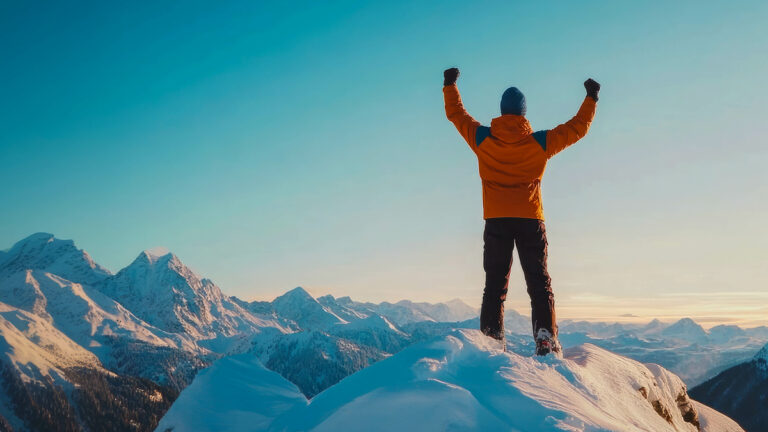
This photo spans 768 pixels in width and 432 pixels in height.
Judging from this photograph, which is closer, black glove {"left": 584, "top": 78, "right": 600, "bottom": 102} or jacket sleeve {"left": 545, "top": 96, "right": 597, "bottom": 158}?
jacket sleeve {"left": 545, "top": 96, "right": 597, "bottom": 158}

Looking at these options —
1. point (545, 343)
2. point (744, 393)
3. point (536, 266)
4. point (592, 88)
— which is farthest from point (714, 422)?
point (744, 393)

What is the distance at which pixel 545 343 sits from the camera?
5809mm

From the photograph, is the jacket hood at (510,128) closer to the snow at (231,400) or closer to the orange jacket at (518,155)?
the orange jacket at (518,155)

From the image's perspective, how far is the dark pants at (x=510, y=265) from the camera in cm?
614

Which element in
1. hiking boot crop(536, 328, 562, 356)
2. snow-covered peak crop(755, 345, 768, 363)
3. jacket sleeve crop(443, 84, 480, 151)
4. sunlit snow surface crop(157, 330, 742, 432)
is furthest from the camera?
snow-covered peak crop(755, 345, 768, 363)

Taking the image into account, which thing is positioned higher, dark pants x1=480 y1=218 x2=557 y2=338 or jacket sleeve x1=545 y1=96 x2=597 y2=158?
jacket sleeve x1=545 y1=96 x2=597 y2=158

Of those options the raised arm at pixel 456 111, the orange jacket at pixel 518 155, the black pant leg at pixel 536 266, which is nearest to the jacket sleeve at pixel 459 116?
the raised arm at pixel 456 111

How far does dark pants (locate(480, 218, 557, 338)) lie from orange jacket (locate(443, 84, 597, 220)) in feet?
0.56

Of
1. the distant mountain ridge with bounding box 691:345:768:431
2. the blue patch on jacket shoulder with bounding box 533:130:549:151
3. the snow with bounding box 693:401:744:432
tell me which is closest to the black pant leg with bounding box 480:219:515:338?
the blue patch on jacket shoulder with bounding box 533:130:549:151

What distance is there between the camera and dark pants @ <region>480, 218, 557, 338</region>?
6.14 m

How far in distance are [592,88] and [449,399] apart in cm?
517

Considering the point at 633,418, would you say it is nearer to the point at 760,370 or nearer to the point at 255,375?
the point at 255,375

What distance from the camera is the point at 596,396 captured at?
4258 millimetres

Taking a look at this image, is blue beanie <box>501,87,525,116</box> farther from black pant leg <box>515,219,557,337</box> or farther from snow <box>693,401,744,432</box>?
snow <box>693,401,744,432</box>
